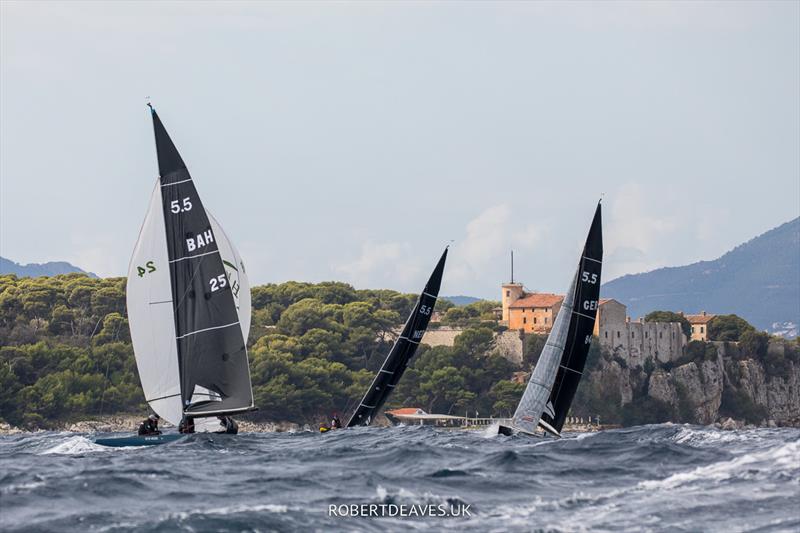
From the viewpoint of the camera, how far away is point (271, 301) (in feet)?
414

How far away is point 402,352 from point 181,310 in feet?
40.9

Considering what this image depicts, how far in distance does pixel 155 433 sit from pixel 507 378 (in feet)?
285

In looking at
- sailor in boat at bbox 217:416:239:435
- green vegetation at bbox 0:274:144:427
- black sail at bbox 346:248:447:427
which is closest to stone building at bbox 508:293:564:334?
green vegetation at bbox 0:274:144:427

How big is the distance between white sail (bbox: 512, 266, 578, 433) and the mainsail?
749cm

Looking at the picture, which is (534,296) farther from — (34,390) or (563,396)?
(563,396)

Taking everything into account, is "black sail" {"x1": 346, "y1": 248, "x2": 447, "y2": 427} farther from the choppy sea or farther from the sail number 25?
the choppy sea

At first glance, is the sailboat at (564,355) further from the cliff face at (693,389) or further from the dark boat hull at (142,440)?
the cliff face at (693,389)

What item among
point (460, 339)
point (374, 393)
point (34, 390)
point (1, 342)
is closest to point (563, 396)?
point (374, 393)

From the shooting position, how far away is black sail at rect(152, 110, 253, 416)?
36250 mm

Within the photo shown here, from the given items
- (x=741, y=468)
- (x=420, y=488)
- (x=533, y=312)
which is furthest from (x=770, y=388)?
(x=420, y=488)

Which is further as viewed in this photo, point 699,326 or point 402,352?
point 699,326

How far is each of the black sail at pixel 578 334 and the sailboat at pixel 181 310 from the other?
8482mm

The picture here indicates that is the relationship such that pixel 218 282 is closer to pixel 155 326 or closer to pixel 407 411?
pixel 155 326

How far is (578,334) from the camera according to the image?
128ft
